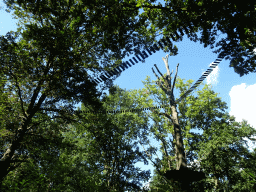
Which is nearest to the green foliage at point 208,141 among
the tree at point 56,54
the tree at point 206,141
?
the tree at point 206,141

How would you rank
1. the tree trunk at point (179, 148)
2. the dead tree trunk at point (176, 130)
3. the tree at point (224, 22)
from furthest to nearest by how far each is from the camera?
the dead tree trunk at point (176, 130)
the tree trunk at point (179, 148)
the tree at point (224, 22)

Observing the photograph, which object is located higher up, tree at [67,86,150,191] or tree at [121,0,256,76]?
tree at [121,0,256,76]

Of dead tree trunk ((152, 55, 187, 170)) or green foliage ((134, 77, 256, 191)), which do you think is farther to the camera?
green foliage ((134, 77, 256, 191))

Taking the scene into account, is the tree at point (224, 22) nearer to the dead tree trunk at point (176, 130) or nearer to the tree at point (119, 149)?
the dead tree trunk at point (176, 130)

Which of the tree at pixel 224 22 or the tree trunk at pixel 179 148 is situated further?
the tree trunk at pixel 179 148

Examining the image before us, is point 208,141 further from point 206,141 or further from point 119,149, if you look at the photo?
point 119,149

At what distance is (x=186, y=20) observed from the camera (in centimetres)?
491

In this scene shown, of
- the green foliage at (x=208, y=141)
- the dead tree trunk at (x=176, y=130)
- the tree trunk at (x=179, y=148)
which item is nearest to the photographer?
the tree trunk at (x=179, y=148)

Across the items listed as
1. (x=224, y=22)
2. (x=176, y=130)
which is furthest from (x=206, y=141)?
(x=224, y=22)

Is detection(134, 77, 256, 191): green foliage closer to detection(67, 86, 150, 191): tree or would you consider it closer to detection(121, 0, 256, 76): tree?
detection(67, 86, 150, 191): tree

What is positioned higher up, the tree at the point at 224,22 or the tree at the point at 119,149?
the tree at the point at 224,22

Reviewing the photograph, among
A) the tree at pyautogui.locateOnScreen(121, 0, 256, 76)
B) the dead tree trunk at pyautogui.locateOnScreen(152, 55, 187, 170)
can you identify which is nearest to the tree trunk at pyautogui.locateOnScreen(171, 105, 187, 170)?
the dead tree trunk at pyautogui.locateOnScreen(152, 55, 187, 170)

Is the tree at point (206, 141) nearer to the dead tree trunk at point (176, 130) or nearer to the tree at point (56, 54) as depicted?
the dead tree trunk at point (176, 130)

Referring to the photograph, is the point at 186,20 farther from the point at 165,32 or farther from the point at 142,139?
the point at 142,139
